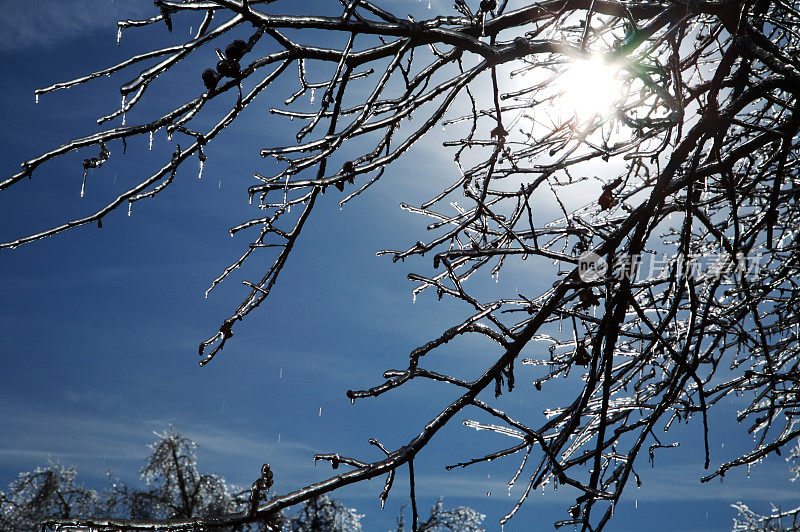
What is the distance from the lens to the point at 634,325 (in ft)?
15.4

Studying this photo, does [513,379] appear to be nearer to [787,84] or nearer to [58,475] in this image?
[787,84]

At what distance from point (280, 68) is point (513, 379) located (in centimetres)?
180

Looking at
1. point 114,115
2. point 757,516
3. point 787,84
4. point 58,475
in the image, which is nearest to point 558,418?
point 787,84

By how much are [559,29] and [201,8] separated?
9.68ft

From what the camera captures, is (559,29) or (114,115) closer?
(114,115)

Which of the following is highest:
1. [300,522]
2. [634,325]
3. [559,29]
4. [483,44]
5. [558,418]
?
[559,29]

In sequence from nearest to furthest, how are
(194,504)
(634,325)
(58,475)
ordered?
(634,325) < (194,504) < (58,475)

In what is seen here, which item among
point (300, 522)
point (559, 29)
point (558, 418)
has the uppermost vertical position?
point (559, 29)

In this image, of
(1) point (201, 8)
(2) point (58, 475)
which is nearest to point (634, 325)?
(1) point (201, 8)

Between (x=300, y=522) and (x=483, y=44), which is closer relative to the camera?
(x=483, y=44)

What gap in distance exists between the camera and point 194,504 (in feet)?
35.7

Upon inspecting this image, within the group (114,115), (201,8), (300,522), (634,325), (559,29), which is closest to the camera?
(201,8)

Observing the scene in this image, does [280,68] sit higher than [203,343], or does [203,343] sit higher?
[280,68]

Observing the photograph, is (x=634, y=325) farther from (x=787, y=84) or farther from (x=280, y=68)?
(x=280, y=68)
